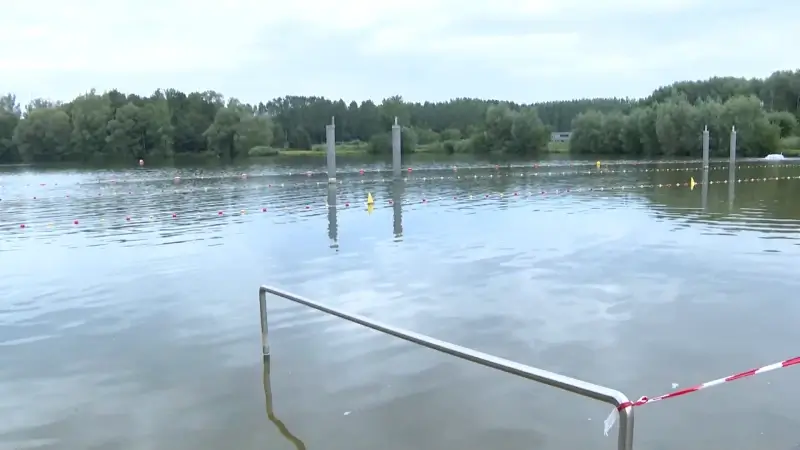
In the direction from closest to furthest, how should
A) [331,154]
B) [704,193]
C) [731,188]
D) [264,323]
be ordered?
1. [264,323]
2. [704,193]
3. [731,188]
4. [331,154]

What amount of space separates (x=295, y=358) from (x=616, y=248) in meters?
6.26

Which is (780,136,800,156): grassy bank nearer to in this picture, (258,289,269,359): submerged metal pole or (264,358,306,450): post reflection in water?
(258,289,269,359): submerged metal pole

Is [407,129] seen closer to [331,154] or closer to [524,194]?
[331,154]

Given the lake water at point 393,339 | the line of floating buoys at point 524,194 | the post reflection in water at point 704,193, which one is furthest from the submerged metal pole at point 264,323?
the post reflection in water at point 704,193

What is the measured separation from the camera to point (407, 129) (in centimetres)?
8175

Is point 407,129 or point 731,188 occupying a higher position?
point 407,129

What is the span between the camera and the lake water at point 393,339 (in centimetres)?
437

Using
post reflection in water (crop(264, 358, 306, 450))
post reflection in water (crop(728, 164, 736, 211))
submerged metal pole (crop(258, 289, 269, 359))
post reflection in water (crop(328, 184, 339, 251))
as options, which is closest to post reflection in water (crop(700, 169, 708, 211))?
post reflection in water (crop(728, 164, 736, 211))

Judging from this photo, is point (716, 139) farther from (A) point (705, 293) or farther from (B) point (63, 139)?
(B) point (63, 139)

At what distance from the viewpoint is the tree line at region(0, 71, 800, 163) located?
2261 inches

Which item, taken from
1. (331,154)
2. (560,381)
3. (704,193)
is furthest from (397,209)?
(560,381)

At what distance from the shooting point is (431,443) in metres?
4.12

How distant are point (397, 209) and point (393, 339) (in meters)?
10.2

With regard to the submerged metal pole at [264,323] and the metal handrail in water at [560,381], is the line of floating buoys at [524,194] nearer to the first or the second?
the submerged metal pole at [264,323]
